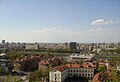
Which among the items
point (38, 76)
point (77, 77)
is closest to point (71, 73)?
point (77, 77)

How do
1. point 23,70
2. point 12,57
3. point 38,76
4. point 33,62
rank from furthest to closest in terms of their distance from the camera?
point 12,57, point 33,62, point 23,70, point 38,76

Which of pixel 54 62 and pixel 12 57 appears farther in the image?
pixel 12 57

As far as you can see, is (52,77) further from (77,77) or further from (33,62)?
(33,62)

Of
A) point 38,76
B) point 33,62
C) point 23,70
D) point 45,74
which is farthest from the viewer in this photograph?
point 33,62

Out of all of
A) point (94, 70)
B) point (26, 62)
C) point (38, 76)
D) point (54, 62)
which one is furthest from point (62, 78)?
point (26, 62)

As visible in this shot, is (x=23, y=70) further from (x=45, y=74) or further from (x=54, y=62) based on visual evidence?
(x=45, y=74)

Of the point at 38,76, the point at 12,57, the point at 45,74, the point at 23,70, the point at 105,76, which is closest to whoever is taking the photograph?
the point at 105,76

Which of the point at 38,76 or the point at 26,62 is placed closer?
the point at 38,76

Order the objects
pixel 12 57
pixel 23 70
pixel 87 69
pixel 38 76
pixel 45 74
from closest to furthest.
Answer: pixel 38 76, pixel 45 74, pixel 87 69, pixel 23 70, pixel 12 57

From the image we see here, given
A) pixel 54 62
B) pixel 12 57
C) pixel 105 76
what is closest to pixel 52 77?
pixel 105 76
